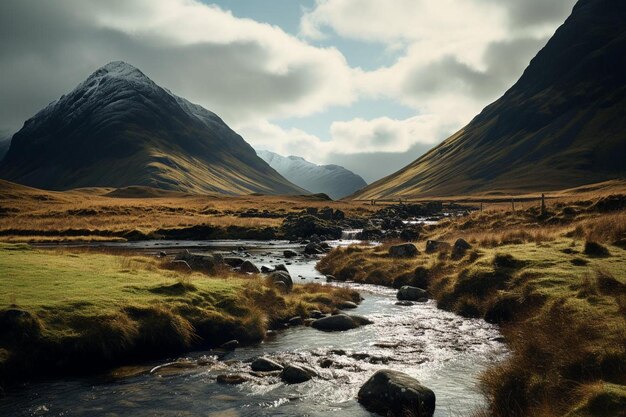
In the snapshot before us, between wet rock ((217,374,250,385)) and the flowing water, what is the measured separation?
0.26 meters

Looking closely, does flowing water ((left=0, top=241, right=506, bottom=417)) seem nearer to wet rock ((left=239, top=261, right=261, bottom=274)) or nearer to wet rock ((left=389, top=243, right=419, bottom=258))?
wet rock ((left=239, top=261, right=261, bottom=274))

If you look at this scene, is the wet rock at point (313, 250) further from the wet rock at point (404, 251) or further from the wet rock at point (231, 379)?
the wet rock at point (231, 379)

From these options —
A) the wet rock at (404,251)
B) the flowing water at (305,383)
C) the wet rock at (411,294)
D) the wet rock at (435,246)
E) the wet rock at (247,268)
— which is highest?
the wet rock at (435,246)

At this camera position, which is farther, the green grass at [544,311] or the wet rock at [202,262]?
the wet rock at [202,262]

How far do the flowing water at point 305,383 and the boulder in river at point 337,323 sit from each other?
0.51m

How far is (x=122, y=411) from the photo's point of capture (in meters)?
12.5

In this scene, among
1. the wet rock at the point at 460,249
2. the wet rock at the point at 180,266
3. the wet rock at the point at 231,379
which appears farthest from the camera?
the wet rock at the point at 460,249

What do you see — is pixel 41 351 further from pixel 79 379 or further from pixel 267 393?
pixel 267 393

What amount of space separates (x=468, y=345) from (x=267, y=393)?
8.82m

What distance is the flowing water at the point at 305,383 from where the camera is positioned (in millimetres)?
12758

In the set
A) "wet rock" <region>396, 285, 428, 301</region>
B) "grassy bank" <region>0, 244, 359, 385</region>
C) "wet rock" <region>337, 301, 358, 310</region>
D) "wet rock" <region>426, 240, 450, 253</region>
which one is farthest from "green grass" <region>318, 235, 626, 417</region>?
"grassy bank" <region>0, 244, 359, 385</region>

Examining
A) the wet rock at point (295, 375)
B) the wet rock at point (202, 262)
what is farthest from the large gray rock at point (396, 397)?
the wet rock at point (202, 262)

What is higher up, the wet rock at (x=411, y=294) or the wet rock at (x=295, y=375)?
the wet rock at (x=411, y=294)

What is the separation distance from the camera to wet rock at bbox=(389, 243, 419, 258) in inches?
1499
